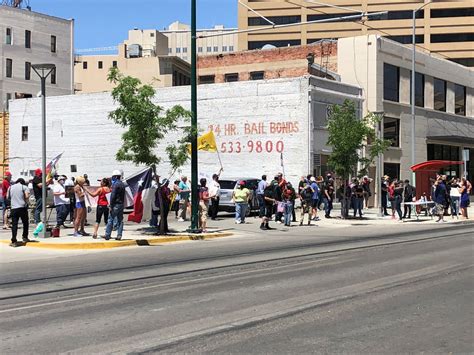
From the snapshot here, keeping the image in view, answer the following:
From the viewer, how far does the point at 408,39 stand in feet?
299

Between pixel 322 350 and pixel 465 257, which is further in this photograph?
pixel 465 257

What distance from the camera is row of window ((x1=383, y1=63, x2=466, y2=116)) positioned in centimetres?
3819

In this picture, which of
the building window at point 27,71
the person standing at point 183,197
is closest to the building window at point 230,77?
the person standing at point 183,197

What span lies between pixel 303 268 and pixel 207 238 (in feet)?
23.4

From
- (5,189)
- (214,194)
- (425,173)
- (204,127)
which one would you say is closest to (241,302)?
(5,189)

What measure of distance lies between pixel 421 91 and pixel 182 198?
2352cm

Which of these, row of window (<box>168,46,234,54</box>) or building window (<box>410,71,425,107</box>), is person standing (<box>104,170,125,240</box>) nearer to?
building window (<box>410,71,425,107</box>)

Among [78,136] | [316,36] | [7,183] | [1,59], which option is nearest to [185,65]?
[1,59]

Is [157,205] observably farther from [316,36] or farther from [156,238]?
[316,36]

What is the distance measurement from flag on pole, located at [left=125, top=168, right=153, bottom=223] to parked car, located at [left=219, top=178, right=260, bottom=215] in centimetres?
761

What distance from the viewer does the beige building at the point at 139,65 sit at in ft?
222

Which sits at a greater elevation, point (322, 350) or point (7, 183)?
point (7, 183)

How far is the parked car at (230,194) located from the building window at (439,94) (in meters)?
21.1

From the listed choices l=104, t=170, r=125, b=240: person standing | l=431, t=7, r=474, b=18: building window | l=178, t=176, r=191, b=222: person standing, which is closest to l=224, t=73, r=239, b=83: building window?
l=178, t=176, r=191, b=222: person standing
